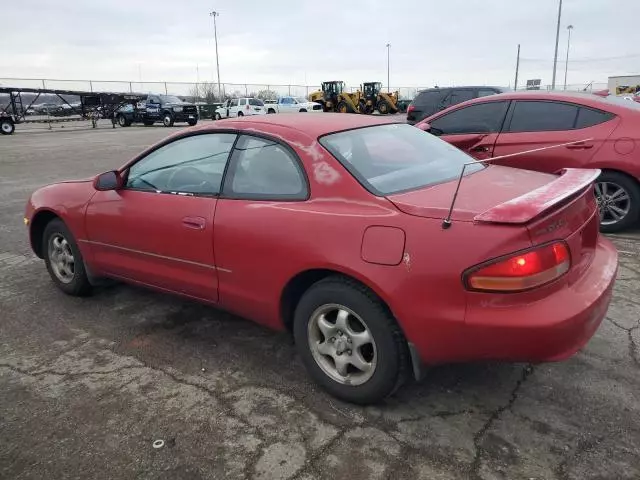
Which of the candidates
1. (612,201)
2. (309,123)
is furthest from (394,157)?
(612,201)

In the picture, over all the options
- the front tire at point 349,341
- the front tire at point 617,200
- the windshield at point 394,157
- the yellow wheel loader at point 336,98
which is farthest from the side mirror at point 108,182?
the yellow wheel loader at point 336,98

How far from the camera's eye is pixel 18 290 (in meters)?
4.43

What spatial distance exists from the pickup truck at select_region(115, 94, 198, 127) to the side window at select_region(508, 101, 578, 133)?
2648cm

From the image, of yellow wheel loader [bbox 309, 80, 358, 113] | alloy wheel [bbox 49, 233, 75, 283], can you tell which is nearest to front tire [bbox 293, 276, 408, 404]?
alloy wheel [bbox 49, 233, 75, 283]

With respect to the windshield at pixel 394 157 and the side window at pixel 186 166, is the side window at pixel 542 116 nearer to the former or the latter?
the windshield at pixel 394 157

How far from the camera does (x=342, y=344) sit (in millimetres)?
2607

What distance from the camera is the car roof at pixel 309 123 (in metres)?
2.97

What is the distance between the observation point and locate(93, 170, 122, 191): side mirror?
3.62 metres

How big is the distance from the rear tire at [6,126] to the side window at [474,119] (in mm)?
25829

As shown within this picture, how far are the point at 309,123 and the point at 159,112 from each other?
97.9ft

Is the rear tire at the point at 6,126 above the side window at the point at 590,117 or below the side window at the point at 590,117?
below

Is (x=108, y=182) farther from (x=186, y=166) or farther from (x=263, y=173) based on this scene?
(x=263, y=173)

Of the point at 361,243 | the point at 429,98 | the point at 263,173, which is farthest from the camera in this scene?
the point at 429,98

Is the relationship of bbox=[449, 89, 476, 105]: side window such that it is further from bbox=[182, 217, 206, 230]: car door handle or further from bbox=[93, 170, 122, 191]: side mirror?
bbox=[182, 217, 206, 230]: car door handle
